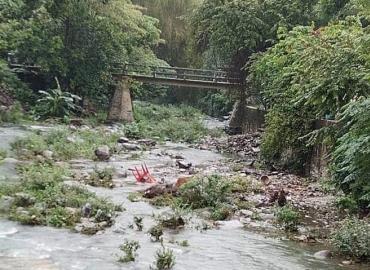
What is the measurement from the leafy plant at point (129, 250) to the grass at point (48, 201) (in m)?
1.64

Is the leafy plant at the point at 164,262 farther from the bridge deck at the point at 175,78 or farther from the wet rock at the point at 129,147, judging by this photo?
the bridge deck at the point at 175,78

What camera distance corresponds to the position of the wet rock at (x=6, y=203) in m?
9.16

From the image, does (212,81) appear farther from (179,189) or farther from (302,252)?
(302,252)

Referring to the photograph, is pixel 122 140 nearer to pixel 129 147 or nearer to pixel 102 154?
pixel 129 147

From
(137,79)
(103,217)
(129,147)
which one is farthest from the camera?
(137,79)

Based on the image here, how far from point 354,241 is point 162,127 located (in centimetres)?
1926

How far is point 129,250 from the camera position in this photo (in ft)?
23.3

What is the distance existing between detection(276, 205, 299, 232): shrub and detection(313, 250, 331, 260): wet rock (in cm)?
127

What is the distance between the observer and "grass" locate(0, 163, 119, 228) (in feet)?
28.4

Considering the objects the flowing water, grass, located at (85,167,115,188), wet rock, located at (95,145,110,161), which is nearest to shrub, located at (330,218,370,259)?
the flowing water

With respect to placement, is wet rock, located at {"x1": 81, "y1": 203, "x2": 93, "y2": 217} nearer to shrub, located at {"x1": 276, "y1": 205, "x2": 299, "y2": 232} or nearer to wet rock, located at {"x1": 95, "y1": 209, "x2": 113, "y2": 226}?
wet rock, located at {"x1": 95, "y1": 209, "x2": 113, "y2": 226}

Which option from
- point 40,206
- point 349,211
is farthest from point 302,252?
point 40,206

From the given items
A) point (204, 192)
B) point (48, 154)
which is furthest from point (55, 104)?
point (204, 192)

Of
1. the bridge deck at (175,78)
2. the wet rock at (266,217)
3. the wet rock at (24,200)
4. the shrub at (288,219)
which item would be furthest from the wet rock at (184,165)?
the bridge deck at (175,78)
